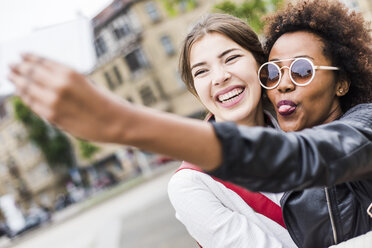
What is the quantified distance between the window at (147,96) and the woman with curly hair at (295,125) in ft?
94.0

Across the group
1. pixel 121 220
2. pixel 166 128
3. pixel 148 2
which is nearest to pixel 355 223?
pixel 166 128

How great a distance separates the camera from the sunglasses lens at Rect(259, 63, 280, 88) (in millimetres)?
1531

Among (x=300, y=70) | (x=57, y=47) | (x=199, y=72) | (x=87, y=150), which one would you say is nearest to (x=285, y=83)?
(x=300, y=70)

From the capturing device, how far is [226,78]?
5.70 feet

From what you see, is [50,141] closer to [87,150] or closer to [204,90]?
[87,150]

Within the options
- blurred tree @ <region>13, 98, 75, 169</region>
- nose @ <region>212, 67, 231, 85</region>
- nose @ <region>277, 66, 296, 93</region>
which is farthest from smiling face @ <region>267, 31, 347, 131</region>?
blurred tree @ <region>13, 98, 75, 169</region>

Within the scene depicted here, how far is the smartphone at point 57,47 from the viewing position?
75 cm

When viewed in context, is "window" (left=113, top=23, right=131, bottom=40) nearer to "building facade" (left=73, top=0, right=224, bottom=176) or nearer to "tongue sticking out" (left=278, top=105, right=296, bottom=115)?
"building facade" (left=73, top=0, right=224, bottom=176)

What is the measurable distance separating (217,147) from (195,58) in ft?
3.75

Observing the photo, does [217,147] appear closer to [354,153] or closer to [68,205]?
[354,153]

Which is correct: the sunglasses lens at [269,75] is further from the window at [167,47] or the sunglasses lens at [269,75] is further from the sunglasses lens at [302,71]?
the window at [167,47]

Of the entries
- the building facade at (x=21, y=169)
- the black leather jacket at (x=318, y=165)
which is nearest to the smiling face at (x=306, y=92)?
the black leather jacket at (x=318, y=165)

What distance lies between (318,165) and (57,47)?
68 cm

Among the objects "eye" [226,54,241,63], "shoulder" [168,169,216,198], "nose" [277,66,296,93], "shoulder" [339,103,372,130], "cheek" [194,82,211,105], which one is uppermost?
"eye" [226,54,241,63]
